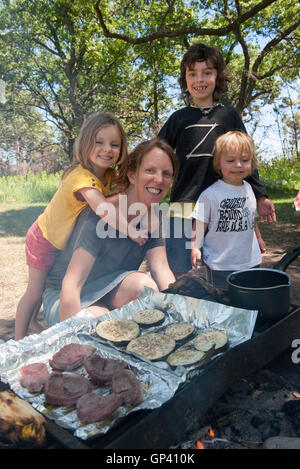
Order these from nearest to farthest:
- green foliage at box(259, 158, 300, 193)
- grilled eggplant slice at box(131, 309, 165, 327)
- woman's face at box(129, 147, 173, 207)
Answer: grilled eggplant slice at box(131, 309, 165, 327) < woman's face at box(129, 147, 173, 207) < green foliage at box(259, 158, 300, 193)

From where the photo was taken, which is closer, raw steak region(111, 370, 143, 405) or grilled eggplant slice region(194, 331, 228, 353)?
raw steak region(111, 370, 143, 405)

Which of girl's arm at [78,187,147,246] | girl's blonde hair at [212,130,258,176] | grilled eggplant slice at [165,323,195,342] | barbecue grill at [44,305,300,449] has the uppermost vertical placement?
girl's blonde hair at [212,130,258,176]

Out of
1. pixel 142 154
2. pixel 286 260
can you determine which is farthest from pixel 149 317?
pixel 142 154

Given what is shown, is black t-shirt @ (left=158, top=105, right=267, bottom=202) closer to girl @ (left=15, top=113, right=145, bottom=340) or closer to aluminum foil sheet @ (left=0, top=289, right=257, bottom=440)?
girl @ (left=15, top=113, right=145, bottom=340)

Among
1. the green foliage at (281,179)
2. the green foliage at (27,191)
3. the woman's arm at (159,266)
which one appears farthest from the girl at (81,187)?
the green foliage at (281,179)

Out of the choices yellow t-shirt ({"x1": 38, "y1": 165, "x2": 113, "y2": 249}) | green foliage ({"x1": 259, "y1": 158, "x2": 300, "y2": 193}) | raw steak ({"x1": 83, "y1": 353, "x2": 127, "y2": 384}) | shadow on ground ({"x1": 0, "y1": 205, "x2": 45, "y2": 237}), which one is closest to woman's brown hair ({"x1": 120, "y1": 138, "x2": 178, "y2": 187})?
yellow t-shirt ({"x1": 38, "y1": 165, "x2": 113, "y2": 249})

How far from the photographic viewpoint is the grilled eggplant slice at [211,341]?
142cm

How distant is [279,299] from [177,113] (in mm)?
1728

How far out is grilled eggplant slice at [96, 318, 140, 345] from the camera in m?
1.56

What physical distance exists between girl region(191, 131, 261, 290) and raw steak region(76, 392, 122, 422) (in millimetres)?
1414

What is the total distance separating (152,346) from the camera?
1498 mm

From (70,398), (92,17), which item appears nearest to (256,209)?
(70,398)

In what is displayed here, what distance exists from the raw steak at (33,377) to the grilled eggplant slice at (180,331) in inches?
21.6

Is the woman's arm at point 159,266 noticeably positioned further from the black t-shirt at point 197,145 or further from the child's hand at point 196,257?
the black t-shirt at point 197,145
